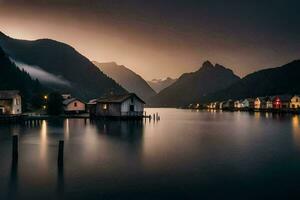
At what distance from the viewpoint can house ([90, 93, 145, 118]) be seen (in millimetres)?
88062

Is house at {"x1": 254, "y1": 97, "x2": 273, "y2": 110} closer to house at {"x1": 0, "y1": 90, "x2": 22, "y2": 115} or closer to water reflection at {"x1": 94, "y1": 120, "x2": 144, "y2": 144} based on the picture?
water reflection at {"x1": 94, "y1": 120, "x2": 144, "y2": 144}

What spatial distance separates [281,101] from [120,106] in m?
118

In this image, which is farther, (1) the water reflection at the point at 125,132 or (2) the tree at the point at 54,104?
(2) the tree at the point at 54,104

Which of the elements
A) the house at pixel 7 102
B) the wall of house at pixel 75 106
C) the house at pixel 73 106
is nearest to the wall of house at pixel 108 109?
the house at pixel 73 106

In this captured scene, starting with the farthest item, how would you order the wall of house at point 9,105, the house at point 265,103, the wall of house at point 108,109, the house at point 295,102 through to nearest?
the house at point 265,103
the house at point 295,102
the wall of house at point 108,109
the wall of house at point 9,105

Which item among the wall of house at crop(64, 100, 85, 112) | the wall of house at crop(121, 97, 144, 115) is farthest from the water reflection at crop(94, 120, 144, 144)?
the wall of house at crop(64, 100, 85, 112)

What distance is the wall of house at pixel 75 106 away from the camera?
109012mm

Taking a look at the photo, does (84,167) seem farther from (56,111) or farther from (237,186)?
(56,111)

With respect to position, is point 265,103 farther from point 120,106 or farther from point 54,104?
point 54,104

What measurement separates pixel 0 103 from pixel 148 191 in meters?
76.2

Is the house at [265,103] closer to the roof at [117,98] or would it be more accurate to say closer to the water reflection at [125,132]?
the roof at [117,98]

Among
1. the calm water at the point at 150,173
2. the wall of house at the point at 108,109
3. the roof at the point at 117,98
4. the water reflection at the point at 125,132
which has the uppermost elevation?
the roof at the point at 117,98

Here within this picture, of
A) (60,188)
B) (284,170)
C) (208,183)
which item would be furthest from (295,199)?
(60,188)

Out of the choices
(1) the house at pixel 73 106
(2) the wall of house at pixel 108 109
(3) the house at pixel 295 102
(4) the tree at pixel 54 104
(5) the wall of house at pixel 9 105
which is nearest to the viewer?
(5) the wall of house at pixel 9 105
